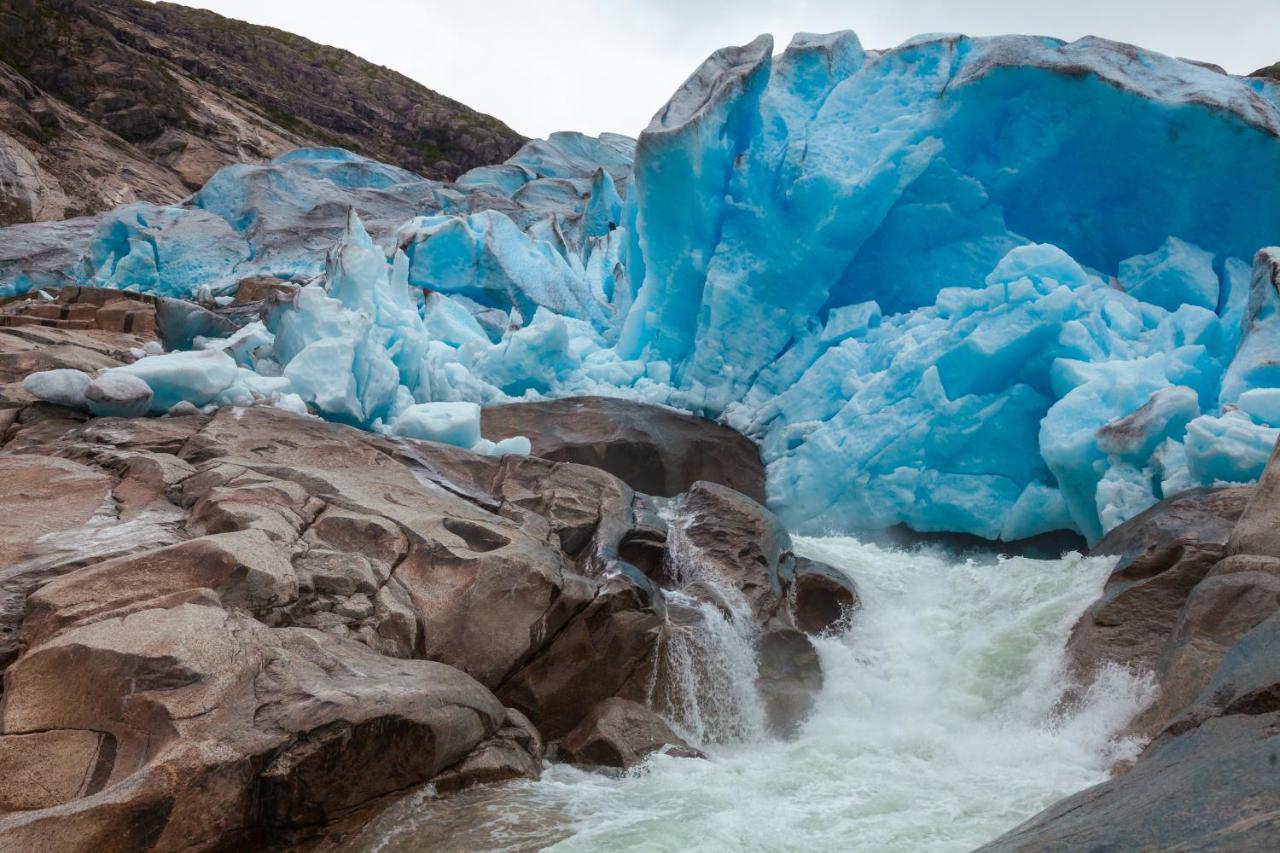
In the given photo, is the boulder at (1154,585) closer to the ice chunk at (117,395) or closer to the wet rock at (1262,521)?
the wet rock at (1262,521)

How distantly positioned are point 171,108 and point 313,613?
97.4 ft

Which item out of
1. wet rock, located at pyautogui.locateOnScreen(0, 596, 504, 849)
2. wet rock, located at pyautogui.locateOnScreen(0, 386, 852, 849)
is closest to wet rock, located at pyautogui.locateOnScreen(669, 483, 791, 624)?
wet rock, located at pyautogui.locateOnScreen(0, 386, 852, 849)

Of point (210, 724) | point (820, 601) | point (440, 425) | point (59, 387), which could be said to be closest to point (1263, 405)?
point (820, 601)

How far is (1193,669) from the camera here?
5715 mm

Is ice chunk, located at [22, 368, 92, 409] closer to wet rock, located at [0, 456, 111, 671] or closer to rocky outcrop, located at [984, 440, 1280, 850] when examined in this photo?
wet rock, located at [0, 456, 111, 671]

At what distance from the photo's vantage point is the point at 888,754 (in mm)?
6074

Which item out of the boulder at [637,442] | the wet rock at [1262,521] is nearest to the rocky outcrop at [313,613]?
the boulder at [637,442]

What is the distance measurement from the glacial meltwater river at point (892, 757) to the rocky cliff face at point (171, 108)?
23.9m

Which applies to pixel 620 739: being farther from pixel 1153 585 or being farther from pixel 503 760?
pixel 1153 585

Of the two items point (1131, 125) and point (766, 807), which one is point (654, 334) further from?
point (766, 807)

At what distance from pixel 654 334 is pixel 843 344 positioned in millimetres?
2836

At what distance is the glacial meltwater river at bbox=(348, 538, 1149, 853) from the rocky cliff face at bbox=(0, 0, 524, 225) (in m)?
23.9

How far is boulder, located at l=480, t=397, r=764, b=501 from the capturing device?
36.0 ft

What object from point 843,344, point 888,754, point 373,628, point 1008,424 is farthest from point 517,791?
point 843,344
